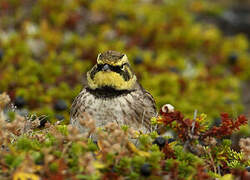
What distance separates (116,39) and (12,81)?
314 cm

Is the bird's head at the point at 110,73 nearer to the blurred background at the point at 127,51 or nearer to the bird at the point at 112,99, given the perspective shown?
the bird at the point at 112,99

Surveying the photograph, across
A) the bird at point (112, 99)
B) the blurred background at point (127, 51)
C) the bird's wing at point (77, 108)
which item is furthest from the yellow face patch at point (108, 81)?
the blurred background at point (127, 51)

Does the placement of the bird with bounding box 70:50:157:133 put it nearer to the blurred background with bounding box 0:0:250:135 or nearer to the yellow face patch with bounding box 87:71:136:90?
the yellow face patch with bounding box 87:71:136:90

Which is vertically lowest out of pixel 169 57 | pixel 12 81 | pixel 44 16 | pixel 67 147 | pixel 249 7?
pixel 67 147

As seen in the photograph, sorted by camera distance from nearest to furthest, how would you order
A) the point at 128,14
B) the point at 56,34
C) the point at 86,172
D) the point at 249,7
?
the point at 86,172, the point at 56,34, the point at 128,14, the point at 249,7

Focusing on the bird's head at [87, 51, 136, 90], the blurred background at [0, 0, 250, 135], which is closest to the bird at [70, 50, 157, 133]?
the bird's head at [87, 51, 136, 90]

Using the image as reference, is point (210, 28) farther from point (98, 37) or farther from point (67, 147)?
point (67, 147)

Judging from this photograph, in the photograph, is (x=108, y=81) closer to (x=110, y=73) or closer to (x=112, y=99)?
(x=110, y=73)

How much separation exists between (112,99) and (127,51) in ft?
16.5

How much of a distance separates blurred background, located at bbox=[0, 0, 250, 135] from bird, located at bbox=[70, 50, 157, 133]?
2539mm

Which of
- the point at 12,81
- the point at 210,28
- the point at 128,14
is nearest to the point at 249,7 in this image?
the point at 210,28

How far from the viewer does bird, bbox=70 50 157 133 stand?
5.23 m

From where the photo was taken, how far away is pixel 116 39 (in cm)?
1077

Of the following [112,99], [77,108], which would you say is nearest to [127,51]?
A: [77,108]
